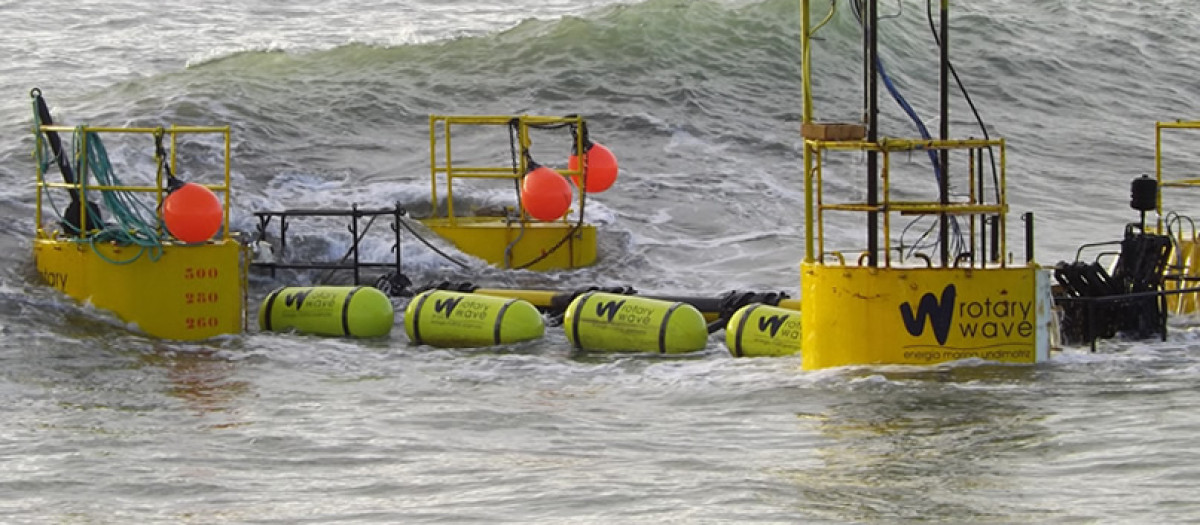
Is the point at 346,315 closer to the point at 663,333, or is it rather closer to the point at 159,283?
the point at 159,283

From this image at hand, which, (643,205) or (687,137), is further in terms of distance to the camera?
(687,137)

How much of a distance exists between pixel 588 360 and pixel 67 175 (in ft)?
17.5

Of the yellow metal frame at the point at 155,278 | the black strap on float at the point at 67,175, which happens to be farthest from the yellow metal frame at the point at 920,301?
the black strap on float at the point at 67,175

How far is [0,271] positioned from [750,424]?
868 cm

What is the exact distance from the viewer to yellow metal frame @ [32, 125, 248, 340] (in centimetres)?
1523

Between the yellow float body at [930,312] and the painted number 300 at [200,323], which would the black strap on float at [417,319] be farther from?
the yellow float body at [930,312]

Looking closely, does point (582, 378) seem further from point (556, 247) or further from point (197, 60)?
point (197, 60)

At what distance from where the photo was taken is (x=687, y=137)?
27953 millimetres

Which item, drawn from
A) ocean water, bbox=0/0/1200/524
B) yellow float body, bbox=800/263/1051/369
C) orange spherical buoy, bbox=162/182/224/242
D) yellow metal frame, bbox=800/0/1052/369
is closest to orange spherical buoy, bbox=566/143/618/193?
ocean water, bbox=0/0/1200/524

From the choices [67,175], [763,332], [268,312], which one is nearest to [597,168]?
[268,312]

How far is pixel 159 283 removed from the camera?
601 inches

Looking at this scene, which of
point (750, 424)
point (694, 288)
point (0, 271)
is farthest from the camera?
point (694, 288)

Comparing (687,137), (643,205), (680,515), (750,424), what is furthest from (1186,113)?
(680,515)

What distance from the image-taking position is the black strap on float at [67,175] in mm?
15558
